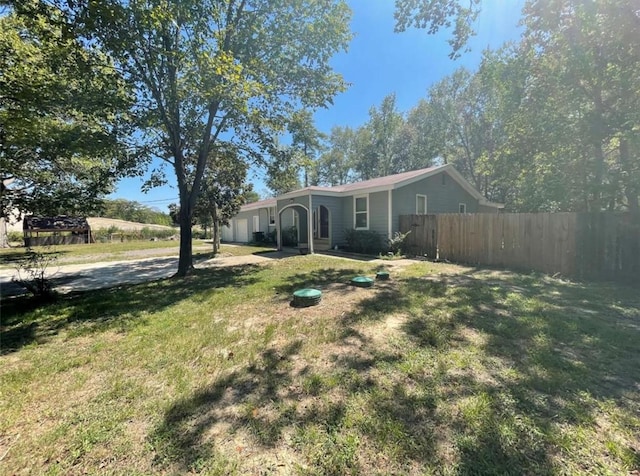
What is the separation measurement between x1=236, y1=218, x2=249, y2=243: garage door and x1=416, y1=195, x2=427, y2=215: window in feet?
48.4

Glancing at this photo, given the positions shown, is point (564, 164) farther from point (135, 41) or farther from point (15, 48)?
point (15, 48)

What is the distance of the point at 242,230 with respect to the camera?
2459 cm

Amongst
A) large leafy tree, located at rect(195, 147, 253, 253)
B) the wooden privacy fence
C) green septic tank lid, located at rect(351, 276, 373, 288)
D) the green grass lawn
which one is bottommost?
the green grass lawn

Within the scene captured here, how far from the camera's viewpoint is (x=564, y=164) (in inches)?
417

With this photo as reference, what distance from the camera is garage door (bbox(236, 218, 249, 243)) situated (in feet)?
78.0

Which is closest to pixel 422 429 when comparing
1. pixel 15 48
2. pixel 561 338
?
pixel 561 338

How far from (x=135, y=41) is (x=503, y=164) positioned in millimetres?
12947

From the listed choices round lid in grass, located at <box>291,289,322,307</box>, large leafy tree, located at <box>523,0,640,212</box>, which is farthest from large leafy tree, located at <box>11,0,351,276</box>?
large leafy tree, located at <box>523,0,640,212</box>

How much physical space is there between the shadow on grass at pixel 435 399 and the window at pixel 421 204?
29.5ft

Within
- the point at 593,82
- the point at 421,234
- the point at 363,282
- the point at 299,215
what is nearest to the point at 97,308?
the point at 363,282

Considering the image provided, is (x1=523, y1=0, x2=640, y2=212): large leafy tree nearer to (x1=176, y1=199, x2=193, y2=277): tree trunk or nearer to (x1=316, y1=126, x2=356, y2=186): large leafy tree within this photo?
(x1=176, y1=199, x2=193, y2=277): tree trunk

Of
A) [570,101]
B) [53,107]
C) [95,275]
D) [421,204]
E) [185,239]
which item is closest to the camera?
[53,107]

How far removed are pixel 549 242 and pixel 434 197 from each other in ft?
20.6

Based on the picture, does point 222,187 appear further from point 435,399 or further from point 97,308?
point 435,399
